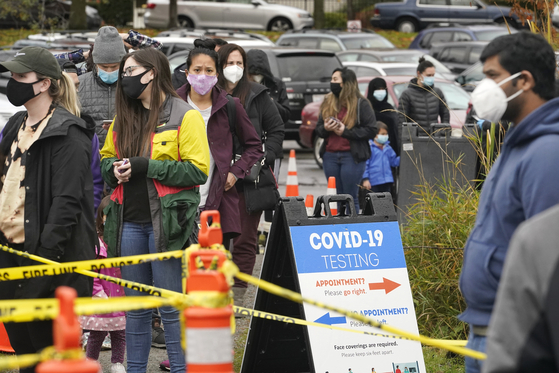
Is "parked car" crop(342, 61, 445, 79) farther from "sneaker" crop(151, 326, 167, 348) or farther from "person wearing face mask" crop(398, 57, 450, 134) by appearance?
"sneaker" crop(151, 326, 167, 348)

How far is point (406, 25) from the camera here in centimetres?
3306

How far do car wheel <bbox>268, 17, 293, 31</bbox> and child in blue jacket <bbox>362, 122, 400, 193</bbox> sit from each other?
22846 mm

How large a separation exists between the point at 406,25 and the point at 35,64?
99.6ft

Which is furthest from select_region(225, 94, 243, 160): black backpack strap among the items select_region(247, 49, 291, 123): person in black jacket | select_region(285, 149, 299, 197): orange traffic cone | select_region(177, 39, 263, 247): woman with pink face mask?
select_region(285, 149, 299, 197): orange traffic cone

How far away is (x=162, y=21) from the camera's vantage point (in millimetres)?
30484

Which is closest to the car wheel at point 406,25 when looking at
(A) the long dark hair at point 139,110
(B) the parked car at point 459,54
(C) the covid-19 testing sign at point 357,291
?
(B) the parked car at point 459,54

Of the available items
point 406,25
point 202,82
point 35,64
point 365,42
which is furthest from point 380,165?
point 406,25

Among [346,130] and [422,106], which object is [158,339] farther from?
[422,106]

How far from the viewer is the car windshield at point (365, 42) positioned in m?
22.8

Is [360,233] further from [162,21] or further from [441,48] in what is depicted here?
[162,21]

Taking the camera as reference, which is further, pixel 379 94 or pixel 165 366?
pixel 379 94

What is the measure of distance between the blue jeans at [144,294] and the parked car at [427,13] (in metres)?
28.3

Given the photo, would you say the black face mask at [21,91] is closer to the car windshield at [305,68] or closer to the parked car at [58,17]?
the car windshield at [305,68]

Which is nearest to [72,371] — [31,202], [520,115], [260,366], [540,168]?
[540,168]
